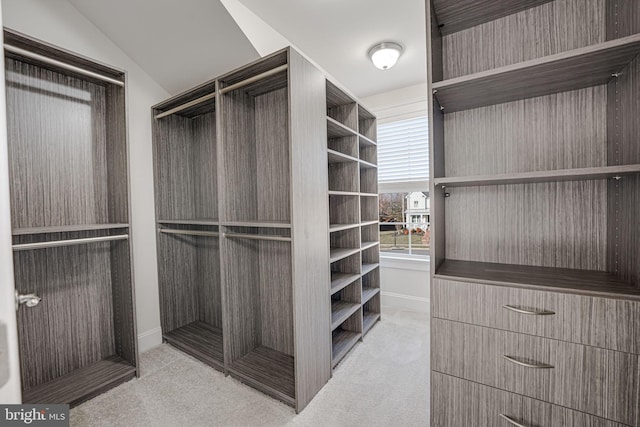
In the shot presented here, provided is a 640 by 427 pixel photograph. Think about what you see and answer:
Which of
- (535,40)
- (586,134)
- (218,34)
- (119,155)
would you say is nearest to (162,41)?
(218,34)

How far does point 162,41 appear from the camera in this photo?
89.5 inches

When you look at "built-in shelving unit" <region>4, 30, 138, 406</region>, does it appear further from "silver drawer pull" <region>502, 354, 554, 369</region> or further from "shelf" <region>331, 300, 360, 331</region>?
"silver drawer pull" <region>502, 354, 554, 369</region>

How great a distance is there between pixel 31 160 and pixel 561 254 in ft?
10.6

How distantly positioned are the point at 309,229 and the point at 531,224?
125 centimetres

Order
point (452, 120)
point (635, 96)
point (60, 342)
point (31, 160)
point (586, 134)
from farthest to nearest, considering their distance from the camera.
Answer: point (60, 342), point (31, 160), point (452, 120), point (586, 134), point (635, 96)

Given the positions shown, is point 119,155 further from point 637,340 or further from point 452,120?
point 637,340

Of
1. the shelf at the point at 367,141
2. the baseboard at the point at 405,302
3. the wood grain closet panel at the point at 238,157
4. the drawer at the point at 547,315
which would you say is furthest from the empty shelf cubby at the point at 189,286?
the drawer at the point at 547,315

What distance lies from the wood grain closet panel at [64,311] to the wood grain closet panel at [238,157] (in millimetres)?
1096

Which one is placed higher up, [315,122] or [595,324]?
[315,122]

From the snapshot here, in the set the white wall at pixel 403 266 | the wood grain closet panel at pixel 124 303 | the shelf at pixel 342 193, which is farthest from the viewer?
the white wall at pixel 403 266

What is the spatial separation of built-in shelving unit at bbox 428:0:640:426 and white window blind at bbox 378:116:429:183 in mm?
1774

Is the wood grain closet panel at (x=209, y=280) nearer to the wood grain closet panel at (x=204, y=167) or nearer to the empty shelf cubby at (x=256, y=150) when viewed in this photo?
the wood grain closet panel at (x=204, y=167)

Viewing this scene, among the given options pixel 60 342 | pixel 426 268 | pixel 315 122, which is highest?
pixel 315 122

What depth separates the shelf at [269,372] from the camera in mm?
1898
